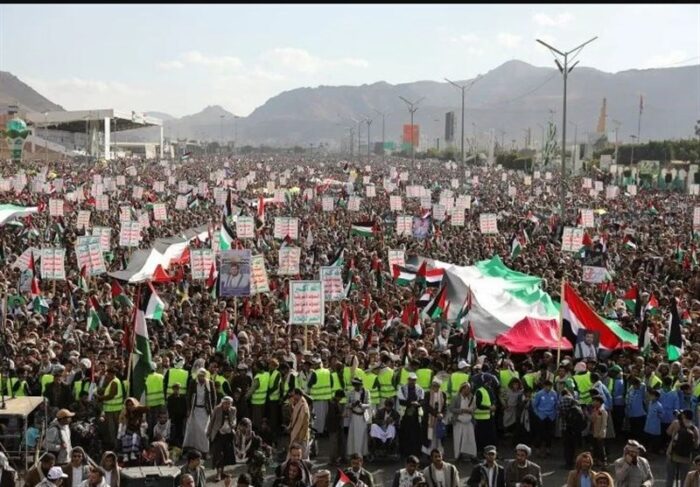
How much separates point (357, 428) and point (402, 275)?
34.3 feet

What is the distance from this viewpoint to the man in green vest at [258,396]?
12.8m

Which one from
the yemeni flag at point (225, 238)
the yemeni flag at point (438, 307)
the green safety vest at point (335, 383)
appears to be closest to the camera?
the green safety vest at point (335, 383)

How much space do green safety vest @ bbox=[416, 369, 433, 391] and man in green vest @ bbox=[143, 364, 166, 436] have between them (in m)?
3.04

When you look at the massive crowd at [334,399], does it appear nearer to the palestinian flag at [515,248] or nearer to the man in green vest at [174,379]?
the man in green vest at [174,379]

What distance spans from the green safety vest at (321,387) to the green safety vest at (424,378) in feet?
3.60

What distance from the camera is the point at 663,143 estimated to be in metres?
100

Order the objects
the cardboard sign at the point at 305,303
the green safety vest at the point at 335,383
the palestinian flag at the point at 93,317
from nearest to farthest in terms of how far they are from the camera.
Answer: the green safety vest at the point at 335,383 → the cardboard sign at the point at 305,303 → the palestinian flag at the point at 93,317

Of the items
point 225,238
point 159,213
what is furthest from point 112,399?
point 159,213

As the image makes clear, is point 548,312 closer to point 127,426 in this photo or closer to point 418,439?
point 418,439

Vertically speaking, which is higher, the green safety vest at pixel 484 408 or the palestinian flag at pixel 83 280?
the palestinian flag at pixel 83 280

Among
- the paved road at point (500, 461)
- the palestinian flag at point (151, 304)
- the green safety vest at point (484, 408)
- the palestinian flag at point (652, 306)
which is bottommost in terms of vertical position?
the paved road at point (500, 461)

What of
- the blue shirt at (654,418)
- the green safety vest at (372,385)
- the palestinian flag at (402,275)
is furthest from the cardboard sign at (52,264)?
the blue shirt at (654,418)

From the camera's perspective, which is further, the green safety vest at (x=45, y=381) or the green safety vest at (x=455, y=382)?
the green safety vest at (x=45, y=381)

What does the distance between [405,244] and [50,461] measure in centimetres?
2061
